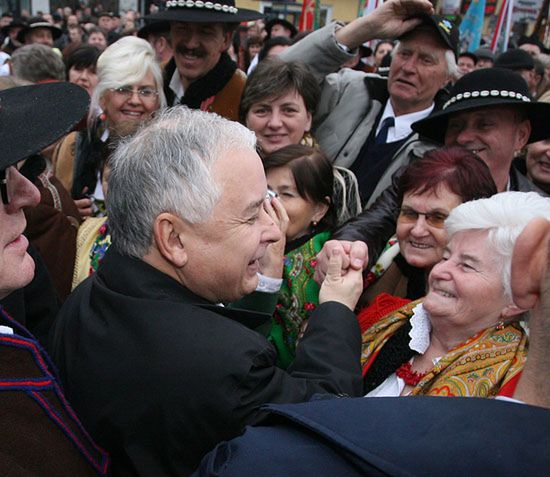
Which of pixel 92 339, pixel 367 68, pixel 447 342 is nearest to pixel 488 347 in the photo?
pixel 447 342

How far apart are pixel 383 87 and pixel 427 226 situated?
145 cm

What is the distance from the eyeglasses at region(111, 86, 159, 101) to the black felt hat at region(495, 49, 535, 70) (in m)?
5.19

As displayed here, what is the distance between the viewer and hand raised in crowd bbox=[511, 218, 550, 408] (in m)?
0.91

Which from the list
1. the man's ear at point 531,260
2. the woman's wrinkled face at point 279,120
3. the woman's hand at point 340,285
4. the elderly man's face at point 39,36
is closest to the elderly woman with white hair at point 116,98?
the woman's wrinkled face at point 279,120

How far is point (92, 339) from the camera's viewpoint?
1.48 metres

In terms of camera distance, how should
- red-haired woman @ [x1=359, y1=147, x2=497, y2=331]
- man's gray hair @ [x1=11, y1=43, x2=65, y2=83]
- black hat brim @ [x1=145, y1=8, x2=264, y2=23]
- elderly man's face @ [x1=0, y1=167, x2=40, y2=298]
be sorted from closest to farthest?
elderly man's face @ [x1=0, y1=167, x2=40, y2=298], red-haired woman @ [x1=359, y1=147, x2=497, y2=331], black hat brim @ [x1=145, y1=8, x2=264, y2=23], man's gray hair @ [x1=11, y1=43, x2=65, y2=83]

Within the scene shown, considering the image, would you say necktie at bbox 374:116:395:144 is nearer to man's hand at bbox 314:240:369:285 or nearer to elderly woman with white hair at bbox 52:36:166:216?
man's hand at bbox 314:240:369:285

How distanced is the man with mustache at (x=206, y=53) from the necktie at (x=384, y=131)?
106 centimetres

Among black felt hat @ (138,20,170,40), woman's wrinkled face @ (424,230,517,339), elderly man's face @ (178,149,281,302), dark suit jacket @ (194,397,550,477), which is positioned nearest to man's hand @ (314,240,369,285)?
woman's wrinkled face @ (424,230,517,339)

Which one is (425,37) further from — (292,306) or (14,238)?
(14,238)

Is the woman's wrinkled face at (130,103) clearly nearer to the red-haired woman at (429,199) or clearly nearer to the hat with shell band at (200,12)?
the hat with shell band at (200,12)

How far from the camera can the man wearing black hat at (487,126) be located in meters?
2.73

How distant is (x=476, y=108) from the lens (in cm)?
283

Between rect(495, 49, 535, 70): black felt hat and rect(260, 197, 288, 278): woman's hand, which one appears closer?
rect(260, 197, 288, 278): woman's hand
